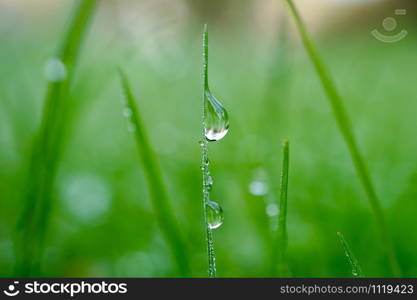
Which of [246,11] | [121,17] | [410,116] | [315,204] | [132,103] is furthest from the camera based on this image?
[410,116]

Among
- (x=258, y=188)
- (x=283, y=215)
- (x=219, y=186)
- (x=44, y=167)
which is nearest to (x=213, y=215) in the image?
(x=283, y=215)

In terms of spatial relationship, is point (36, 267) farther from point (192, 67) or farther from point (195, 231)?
point (192, 67)

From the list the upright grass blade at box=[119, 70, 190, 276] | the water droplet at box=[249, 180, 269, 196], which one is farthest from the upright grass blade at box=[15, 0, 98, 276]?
the water droplet at box=[249, 180, 269, 196]

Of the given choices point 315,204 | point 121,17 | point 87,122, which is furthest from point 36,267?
point 87,122

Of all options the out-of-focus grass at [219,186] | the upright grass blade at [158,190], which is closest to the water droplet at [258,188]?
the out-of-focus grass at [219,186]

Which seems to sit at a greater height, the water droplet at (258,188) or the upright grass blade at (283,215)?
the water droplet at (258,188)

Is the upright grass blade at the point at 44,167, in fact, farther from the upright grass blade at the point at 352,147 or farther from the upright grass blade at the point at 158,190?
the upright grass blade at the point at 352,147
